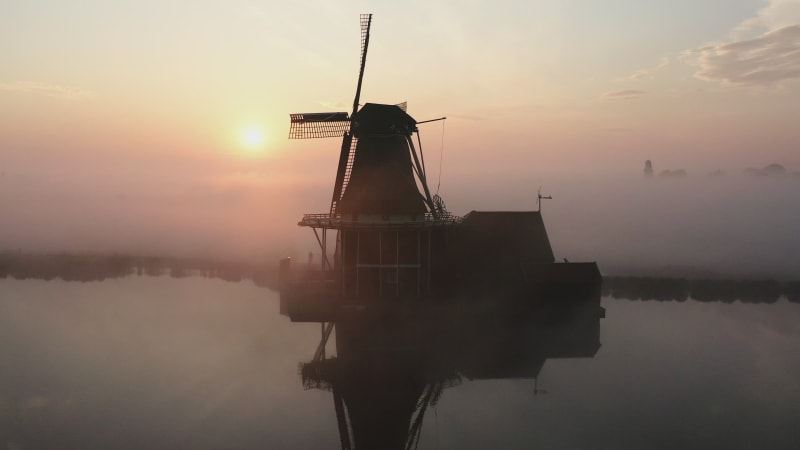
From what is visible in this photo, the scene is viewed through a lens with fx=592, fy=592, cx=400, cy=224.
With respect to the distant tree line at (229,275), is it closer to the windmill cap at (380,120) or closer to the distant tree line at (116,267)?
the distant tree line at (116,267)

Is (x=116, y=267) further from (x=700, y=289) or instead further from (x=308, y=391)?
(x=700, y=289)

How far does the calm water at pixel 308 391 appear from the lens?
61.4 ft

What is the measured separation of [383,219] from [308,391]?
12952mm

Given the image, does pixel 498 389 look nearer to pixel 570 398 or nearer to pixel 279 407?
pixel 570 398

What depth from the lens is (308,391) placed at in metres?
23.3

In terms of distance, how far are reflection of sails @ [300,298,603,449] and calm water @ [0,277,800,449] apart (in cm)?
68

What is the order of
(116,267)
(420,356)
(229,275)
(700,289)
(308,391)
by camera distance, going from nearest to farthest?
(308,391) < (420,356) < (700,289) < (229,275) < (116,267)

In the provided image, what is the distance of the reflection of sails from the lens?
67.2 ft

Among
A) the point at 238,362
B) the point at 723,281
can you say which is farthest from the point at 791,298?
the point at 238,362

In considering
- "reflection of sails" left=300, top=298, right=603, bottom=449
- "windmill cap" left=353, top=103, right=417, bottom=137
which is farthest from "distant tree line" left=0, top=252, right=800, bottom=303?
"windmill cap" left=353, top=103, right=417, bottom=137

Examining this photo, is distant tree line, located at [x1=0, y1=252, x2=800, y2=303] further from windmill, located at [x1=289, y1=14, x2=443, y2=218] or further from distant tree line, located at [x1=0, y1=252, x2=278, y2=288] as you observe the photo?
windmill, located at [x1=289, y1=14, x2=443, y2=218]

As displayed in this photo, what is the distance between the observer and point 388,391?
74.2 feet

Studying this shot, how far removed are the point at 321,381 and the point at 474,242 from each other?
52.2 ft

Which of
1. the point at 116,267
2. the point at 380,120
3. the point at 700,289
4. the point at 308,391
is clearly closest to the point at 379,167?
the point at 380,120
